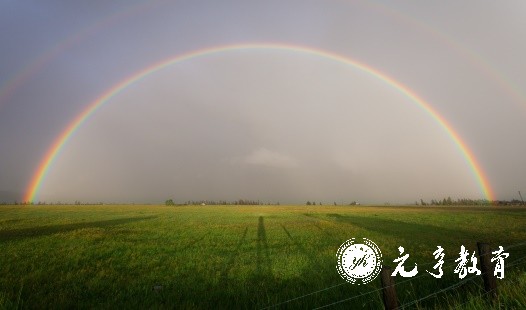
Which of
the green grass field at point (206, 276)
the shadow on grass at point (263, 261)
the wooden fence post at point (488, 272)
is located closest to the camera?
the wooden fence post at point (488, 272)

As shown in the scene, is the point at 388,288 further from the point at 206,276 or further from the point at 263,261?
the point at 263,261

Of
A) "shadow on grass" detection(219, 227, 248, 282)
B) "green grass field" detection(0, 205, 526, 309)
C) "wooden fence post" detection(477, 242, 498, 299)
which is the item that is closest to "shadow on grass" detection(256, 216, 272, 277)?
"green grass field" detection(0, 205, 526, 309)

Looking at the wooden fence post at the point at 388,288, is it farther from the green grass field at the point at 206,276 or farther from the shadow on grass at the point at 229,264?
the shadow on grass at the point at 229,264

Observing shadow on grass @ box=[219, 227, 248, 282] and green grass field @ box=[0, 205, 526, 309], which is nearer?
green grass field @ box=[0, 205, 526, 309]

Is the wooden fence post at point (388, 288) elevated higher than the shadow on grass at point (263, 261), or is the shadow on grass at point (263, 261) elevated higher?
the wooden fence post at point (388, 288)

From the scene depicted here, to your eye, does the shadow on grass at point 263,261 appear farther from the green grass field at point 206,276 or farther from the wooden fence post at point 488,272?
the wooden fence post at point 488,272

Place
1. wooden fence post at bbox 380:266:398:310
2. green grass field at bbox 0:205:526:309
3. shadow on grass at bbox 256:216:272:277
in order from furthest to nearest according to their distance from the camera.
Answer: shadow on grass at bbox 256:216:272:277 < green grass field at bbox 0:205:526:309 < wooden fence post at bbox 380:266:398:310

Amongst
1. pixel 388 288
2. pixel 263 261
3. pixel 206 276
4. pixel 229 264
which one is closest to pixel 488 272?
pixel 388 288

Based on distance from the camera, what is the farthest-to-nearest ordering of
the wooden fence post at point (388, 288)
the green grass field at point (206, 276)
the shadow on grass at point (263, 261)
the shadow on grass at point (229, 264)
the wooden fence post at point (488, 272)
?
1. the shadow on grass at point (263, 261)
2. the shadow on grass at point (229, 264)
3. the green grass field at point (206, 276)
4. the wooden fence post at point (488, 272)
5. the wooden fence post at point (388, 288)

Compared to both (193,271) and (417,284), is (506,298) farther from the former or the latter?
(193,271)

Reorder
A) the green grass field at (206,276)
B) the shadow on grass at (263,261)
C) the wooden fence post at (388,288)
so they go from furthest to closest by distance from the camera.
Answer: the shadow on grass at (263,261) < the green grass field at (206,276) < the wooden fence post at (388,288)

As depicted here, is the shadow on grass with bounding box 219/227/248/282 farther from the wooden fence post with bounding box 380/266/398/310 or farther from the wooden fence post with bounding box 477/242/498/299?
the wooden fence post with bounding box 477/242/498/299

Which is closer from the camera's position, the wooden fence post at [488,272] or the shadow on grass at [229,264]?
the wooden fence post at [488,272]

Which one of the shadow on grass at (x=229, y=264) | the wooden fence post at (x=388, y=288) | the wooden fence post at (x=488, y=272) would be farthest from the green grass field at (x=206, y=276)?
the wooden fence post at (x=388, y=288)
